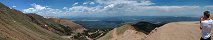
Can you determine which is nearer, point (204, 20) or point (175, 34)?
point (204, 20)

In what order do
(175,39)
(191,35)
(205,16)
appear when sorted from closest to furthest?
(205,16) → (175,39) → (191,35)

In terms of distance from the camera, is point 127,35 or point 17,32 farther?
point 17,32

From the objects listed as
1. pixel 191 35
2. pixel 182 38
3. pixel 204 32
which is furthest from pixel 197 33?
pixel 204 32

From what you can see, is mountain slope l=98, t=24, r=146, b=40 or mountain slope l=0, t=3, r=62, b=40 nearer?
mountain slope l=98, t=24, r=146, b=40

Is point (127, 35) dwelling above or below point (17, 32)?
below

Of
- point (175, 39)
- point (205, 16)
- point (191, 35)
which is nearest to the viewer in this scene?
point (205, 16)

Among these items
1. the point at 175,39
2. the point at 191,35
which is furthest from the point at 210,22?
the point at 191,35

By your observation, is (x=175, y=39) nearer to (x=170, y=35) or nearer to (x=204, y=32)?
(x=170, y=35)

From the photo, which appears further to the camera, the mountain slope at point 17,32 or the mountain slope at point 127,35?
the mountain slope at point 17,32

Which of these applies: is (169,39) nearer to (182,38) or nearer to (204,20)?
(182,38)
